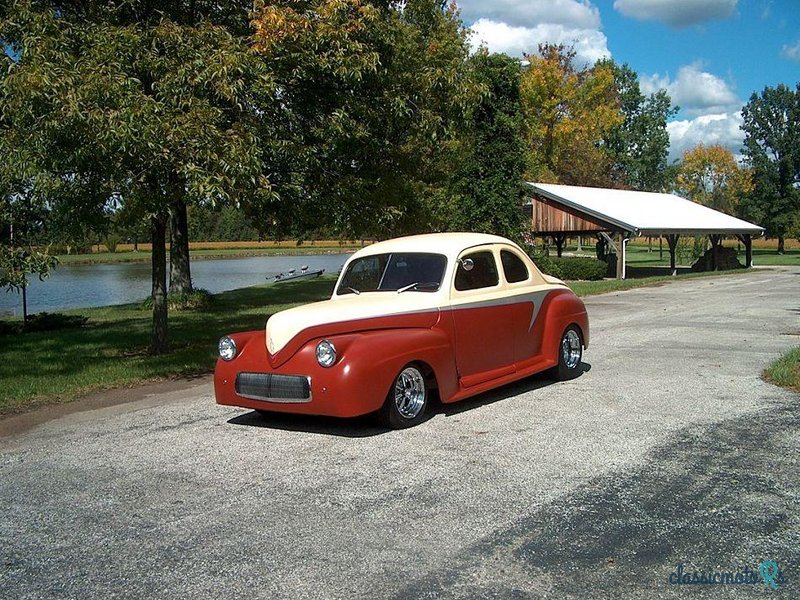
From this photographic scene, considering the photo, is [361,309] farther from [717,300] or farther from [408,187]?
Answer: [717,300]

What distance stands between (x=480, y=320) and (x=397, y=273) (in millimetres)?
966

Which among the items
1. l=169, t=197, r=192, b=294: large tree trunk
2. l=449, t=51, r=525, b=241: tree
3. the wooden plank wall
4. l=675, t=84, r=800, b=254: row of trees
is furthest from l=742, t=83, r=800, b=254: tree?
l=169, t=197, r=192, b=294: large tree trunk

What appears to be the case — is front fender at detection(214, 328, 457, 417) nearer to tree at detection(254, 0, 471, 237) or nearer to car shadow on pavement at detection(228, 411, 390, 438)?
car shadow on pavement at detection(228, 411, 390, 438)

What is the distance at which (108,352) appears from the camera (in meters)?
13.1

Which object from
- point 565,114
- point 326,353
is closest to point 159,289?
point 326,353

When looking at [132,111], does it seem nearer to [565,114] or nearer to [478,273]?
[478,273]

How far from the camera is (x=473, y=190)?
86.6 ft

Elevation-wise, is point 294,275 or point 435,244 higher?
point 435,244

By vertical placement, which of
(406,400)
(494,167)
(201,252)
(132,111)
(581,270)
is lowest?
(406,400)

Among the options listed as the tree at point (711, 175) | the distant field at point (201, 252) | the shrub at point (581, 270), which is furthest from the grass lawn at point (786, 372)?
the tree at point (711, 175)

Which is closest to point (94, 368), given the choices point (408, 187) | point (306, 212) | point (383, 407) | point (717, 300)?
point (306, 212)

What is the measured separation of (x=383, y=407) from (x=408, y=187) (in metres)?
9.23

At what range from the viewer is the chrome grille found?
6.64 meters

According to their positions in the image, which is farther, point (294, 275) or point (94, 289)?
point (294, 275)
